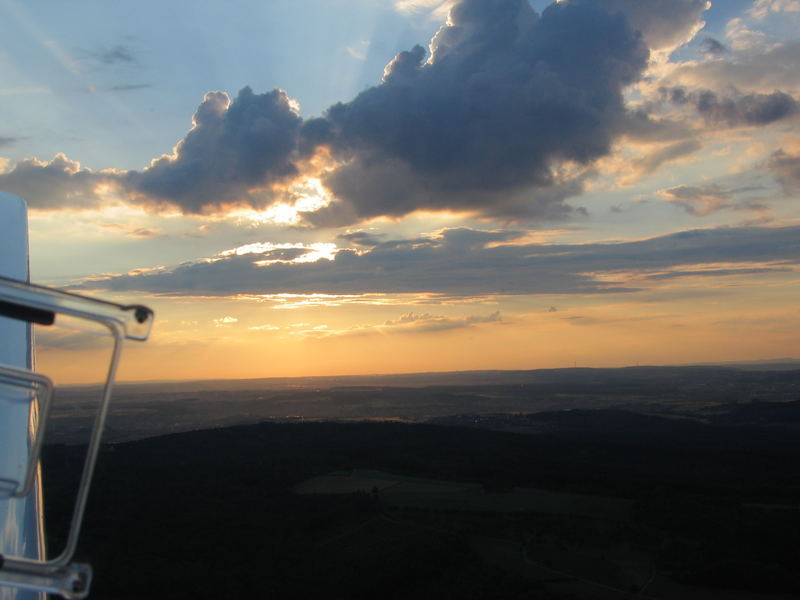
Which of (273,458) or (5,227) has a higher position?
(5,227)

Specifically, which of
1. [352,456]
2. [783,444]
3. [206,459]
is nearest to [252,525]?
[206,459]

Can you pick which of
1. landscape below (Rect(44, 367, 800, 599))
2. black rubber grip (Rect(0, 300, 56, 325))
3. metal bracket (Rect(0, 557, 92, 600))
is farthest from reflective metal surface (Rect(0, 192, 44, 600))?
landscape below (Rect(44, 367, 800, 599))

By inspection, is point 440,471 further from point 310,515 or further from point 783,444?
point 783,444

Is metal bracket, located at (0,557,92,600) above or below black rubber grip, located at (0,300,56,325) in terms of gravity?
below

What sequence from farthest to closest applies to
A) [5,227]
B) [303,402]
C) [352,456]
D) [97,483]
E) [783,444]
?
[303,402]
[783,444]
[352,456]
[97,483]
[5,227]

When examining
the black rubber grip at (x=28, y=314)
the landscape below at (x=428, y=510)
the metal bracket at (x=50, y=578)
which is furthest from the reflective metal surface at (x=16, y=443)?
the landscape below at (x=428, y=510)

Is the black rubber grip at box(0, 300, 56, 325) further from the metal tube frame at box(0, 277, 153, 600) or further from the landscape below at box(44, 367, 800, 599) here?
the landscape below at box(44, 367, 800, 599)

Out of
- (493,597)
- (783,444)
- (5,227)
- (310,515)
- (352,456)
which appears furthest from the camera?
(783,444)
